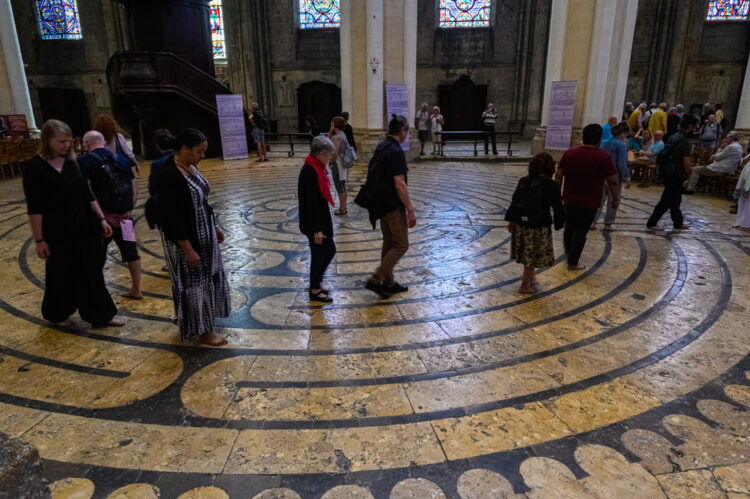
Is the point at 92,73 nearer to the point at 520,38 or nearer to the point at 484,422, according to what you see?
the point at 520,38

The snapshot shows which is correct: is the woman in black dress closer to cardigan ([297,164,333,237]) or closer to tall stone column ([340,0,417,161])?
cardigan ([297,164,333,237])

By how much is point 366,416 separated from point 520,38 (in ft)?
68.6

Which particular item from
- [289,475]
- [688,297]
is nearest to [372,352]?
[289,475]

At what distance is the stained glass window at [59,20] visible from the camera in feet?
69.6

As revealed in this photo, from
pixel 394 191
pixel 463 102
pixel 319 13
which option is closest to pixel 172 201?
pixel 394 191

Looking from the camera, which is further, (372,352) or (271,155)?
(271,155)

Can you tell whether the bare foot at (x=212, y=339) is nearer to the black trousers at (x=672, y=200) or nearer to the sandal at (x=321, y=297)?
the sandal at (x=321, y=297)

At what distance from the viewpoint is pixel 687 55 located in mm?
19375

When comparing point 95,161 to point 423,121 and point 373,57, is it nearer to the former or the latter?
point 373,57

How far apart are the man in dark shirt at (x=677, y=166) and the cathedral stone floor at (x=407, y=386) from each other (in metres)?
1.16

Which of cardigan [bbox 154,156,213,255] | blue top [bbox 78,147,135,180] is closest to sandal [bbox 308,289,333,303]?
cardigan [bbox 154,156,213,255]

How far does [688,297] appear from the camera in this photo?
14.0 ft

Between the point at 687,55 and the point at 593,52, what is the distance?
11487mm

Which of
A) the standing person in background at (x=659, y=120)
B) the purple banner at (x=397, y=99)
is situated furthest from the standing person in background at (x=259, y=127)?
the standing person in background at (x=659, y=120)
